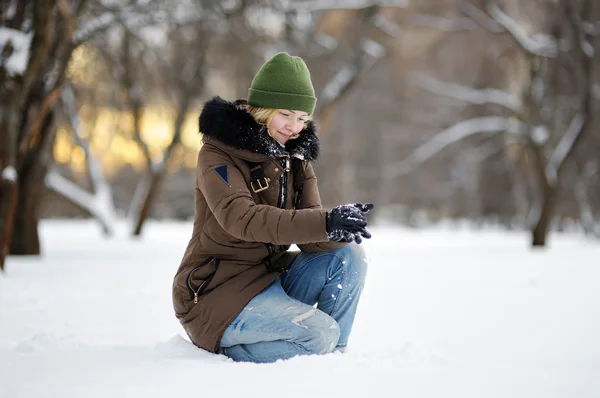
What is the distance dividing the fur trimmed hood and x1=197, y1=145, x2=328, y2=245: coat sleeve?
99 mm

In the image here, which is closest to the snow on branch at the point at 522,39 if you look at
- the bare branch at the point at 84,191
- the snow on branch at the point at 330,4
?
the snow on branch at the point at 330,4

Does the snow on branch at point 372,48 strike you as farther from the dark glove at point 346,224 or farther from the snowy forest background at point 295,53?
the dark glove at point 346,224

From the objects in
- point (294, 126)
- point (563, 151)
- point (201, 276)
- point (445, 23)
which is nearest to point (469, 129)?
point (445, 23)

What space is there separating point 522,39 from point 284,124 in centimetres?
959

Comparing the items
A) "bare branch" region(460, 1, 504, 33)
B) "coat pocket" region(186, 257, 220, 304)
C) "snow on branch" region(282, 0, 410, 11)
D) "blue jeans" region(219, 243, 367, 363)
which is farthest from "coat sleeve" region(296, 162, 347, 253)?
"bare branch" region(460, 1, 504, 33)

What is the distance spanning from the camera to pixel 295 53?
13250 millimetres

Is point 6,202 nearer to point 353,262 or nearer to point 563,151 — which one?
point 353,262

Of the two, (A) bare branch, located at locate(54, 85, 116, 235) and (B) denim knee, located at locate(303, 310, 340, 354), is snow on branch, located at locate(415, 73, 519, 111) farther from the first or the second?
(B) denim knee, located at locate(303, 310, 340, 354)

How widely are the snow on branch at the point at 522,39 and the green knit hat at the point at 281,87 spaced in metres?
9.25

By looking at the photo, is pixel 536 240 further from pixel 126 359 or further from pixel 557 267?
pixel 126 359

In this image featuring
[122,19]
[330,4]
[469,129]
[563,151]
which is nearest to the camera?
[122,19]

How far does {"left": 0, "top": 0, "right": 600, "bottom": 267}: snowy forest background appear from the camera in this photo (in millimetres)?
6777

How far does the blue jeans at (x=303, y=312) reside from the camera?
2.75 meters

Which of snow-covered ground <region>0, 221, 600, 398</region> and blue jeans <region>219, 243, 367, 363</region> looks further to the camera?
blue jeans <region>219, 243, 367, 363</region>
